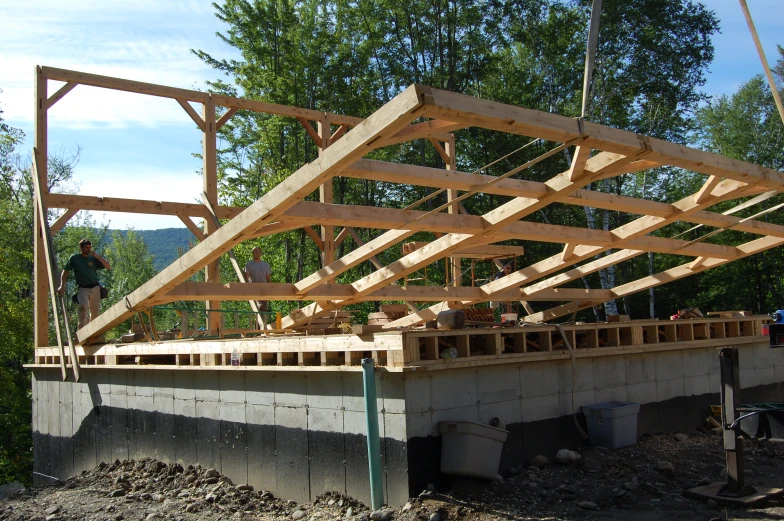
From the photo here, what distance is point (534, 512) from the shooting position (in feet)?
20.3

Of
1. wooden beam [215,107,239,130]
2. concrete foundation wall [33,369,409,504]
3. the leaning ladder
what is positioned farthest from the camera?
wooden beam [215,107,239,130]

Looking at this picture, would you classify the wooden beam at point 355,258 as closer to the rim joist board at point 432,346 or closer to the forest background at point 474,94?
the rim joist board at point 432,346

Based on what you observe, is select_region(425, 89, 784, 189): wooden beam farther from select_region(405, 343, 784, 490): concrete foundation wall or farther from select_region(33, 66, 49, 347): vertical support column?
select_region(33, 66, 49, 347): vertical support column

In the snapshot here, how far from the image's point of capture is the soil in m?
6.16

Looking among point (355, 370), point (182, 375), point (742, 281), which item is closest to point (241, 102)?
point (182, 375)

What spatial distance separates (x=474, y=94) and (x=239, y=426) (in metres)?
23.1

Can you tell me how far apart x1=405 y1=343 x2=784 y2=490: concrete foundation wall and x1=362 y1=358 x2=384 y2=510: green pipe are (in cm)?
29

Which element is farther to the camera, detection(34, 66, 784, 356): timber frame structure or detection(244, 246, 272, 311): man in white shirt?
detection(244, 246, 272, 311): man in white shirt

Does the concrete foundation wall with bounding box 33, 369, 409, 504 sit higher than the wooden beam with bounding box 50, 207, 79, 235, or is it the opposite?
the wooden beam with bounding box 50, 207, 79, 235

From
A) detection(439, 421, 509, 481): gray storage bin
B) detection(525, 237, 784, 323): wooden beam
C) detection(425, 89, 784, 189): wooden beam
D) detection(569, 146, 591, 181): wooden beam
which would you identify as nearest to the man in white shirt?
detection(525, 237, 784, 323): wooden beam

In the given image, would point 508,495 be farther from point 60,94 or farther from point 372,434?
point 60,94

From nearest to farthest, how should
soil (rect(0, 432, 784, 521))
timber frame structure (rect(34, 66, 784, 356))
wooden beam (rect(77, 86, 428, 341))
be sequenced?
wooden beam (rect(77, 86, 428, 341)) → soil (rect(0, 432, 784, 521)) → timber frame structure (rect(34, 66, 784, 356))

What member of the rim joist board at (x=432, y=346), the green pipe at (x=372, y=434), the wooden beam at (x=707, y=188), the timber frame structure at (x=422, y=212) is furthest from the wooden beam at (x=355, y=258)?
the wooden beam at (x=707, y=188)

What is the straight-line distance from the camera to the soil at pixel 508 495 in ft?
20.2
